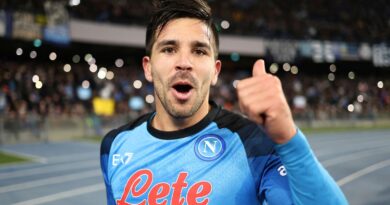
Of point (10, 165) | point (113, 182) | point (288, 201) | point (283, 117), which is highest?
point (283, 117)

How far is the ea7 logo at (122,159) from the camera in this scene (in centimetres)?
228

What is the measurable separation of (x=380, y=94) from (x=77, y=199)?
3.26 meters

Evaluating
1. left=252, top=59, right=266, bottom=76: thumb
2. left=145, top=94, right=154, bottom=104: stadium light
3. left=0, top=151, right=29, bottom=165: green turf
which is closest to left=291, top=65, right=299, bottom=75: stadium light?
left=145, top=94, right=154, bottom=104: stadium light

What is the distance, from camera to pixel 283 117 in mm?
1402

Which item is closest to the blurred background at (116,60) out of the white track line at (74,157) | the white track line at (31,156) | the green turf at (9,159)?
the white track line at (31,156)

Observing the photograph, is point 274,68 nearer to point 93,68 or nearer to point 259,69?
point 93,68

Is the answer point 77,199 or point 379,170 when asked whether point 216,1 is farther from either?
point 379,170

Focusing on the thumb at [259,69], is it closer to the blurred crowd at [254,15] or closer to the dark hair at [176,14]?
the dark hair at [176,14]

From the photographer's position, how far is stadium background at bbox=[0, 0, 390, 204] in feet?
52.0

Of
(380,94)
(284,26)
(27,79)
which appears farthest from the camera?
(284,26)

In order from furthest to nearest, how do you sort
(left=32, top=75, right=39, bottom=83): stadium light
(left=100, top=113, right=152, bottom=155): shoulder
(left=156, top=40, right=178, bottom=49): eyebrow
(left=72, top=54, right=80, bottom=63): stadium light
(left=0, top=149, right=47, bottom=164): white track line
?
(left=72, top=54, right=80, bottom=63): stadium light → (left=32, top=75, right=39, bottom=83): stadium light → (left=0, top=149, right=47, bottom=164): white track line → (left=100, top=113, right=152, bottom=155): shoulder → (left=156, top=40, right=178, bottom=49): eyebrow

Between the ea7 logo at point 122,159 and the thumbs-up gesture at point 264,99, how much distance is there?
1.06 meters

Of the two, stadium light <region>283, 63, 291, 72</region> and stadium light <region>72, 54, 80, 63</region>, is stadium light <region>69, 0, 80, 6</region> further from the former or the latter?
stadium light <region>283, 63, 291, 72</region>

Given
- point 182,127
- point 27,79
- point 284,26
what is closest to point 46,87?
point 27,79
